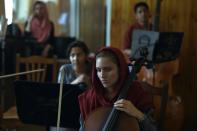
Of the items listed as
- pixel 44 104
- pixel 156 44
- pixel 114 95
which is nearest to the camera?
pixel 114 95

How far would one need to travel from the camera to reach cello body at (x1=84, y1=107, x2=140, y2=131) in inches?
67.8

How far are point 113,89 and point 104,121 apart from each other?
0.17 metres

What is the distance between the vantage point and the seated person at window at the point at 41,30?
397cm

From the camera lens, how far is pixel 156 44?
2.89 m

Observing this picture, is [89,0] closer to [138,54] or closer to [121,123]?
[138,54]

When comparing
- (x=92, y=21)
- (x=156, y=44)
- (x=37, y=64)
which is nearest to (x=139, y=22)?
(x=156, y=44)

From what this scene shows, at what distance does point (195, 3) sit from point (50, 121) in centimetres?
207

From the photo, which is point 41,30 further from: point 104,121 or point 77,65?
point 104,121

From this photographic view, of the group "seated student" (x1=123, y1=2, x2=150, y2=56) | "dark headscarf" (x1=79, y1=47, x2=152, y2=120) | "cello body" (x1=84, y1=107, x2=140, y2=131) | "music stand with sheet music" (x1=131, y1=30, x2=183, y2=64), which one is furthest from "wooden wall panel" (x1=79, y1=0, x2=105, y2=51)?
"cello body" (x1=84, y1=107, x2=140, y2=131)

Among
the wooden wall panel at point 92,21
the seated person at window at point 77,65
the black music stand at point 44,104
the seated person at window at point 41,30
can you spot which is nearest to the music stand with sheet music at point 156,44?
the seated person at window at point 77,65

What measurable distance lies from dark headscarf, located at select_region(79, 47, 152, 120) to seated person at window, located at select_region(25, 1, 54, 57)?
210 cm

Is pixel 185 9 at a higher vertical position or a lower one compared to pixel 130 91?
higher

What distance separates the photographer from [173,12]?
360cm

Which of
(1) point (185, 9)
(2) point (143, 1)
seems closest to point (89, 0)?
(2) point (143, 1)
